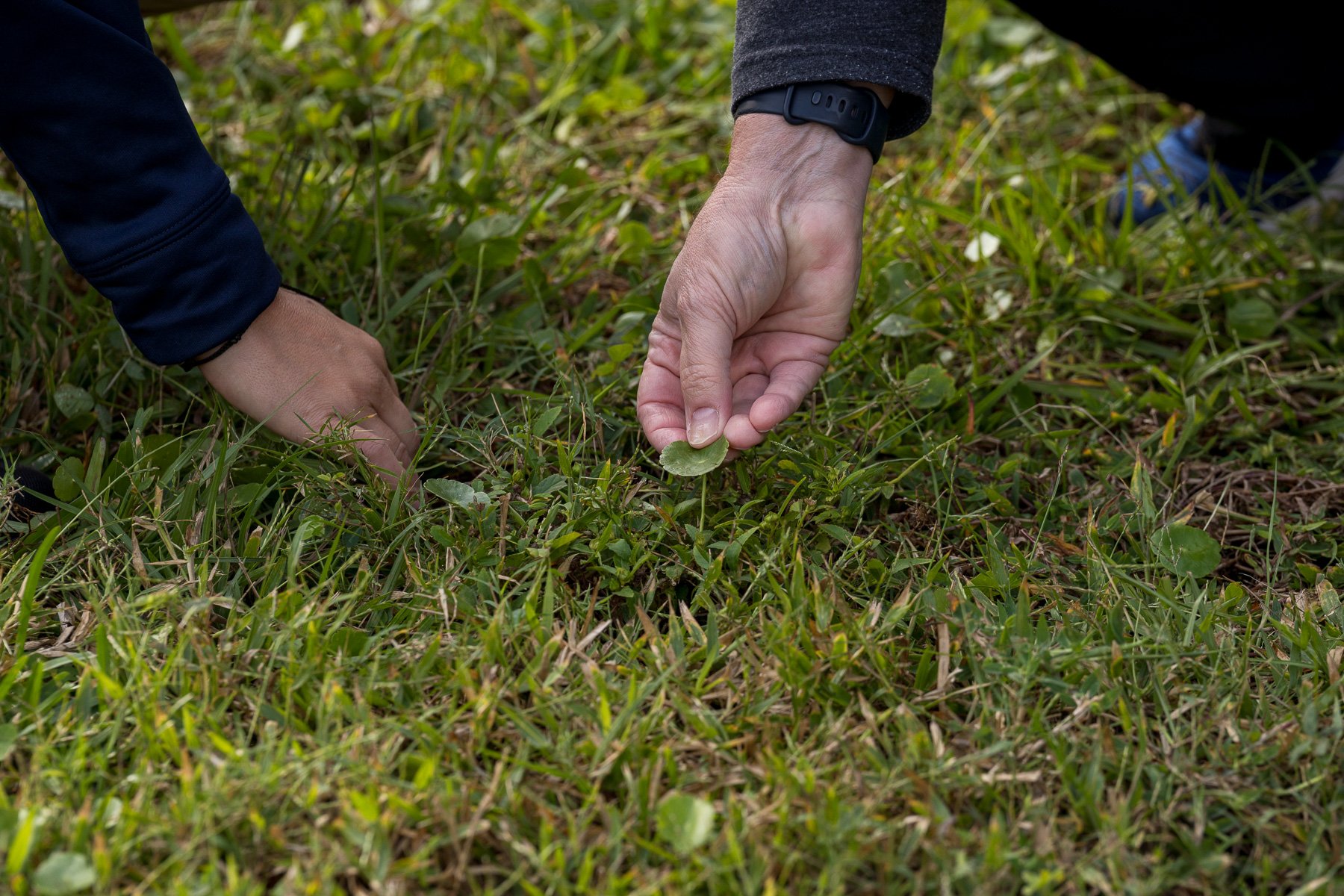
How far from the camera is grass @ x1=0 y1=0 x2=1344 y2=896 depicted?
3.66ft

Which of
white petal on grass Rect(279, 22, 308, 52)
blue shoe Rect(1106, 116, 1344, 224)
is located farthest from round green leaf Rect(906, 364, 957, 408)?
white petal on grass Rect(279, 22, 308, 52)

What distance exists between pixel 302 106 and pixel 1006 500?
5.66ft

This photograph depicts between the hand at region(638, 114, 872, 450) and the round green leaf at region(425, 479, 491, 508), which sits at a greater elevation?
the hand at region(638, 114, 872, 450)

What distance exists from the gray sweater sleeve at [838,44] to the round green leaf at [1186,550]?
27.5 inches

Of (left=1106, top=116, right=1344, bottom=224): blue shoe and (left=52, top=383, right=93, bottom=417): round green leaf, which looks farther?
(left=1106, top=116, right=1344, bottom=224): blue shoe

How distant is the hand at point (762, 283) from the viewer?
1483 mm

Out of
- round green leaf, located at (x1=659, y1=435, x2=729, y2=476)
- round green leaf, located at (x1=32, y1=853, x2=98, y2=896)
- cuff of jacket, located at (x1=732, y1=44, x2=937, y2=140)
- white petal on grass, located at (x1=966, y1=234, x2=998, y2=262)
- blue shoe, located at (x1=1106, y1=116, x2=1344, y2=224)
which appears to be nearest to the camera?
round green leaf, located at (x1=32, y1=853, x2=98, y2=896)

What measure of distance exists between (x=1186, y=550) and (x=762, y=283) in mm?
663

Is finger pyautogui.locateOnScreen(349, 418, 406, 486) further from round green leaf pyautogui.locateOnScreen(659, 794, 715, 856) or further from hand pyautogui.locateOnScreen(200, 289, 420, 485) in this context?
round green leaf pyautogui.locateOnScreen(659, 794, 715, 856)

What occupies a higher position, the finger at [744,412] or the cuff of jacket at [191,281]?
the cuff of jacket at [191,281]

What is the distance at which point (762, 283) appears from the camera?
153 centimetres

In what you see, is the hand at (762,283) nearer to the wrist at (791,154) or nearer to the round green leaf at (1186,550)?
the wrist at (791,154)

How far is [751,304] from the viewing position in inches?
60.2

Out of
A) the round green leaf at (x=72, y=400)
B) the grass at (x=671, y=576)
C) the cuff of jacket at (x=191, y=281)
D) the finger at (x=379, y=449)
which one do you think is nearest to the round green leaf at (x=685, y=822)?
the grass at (x=671, y=576)
